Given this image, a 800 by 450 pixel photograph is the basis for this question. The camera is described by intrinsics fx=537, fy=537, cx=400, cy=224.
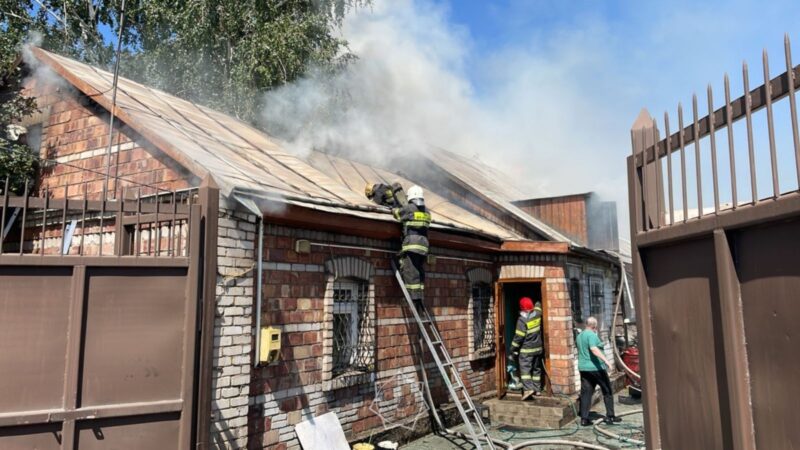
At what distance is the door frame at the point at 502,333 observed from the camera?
10.5 metres

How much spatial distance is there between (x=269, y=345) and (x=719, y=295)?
14.4 ft

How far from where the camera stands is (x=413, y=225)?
7629mm

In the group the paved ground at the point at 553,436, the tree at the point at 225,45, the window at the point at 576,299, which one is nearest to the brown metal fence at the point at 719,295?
the paved ground at the point at 553,436

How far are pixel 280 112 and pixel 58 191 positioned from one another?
24.6 ft

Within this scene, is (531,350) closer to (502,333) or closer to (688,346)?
(502,333)

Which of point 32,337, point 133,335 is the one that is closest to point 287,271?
point 133,335

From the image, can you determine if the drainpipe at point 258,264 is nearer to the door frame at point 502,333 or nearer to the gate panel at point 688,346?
the gate panel at point 688,346

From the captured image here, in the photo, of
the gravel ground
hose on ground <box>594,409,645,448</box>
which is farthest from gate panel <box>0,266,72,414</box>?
hose on ground <box>594,409,645,448</box>

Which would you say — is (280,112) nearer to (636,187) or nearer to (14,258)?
(14,258)

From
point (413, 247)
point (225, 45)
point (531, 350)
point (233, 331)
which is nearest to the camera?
point (233, 331)

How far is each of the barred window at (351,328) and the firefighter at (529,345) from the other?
394cm

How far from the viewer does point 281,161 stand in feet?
28.0

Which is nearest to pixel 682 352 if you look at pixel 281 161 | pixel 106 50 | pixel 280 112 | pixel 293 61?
pixel 281 161

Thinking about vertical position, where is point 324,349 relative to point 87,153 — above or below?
below
